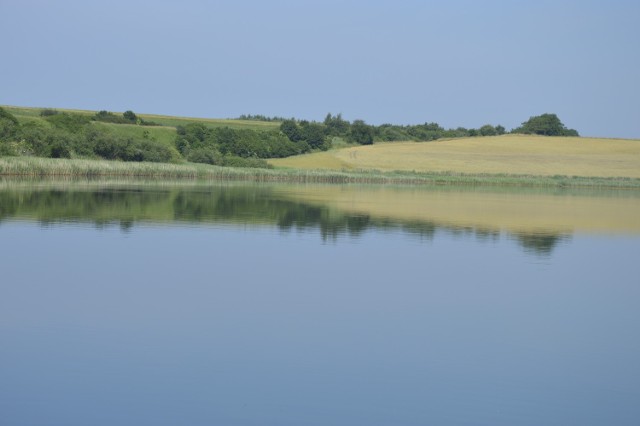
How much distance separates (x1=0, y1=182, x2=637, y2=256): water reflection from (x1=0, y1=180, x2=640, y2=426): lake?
1.48 m

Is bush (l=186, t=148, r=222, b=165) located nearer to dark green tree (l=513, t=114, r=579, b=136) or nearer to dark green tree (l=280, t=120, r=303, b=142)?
dark green tree (l=280, t=120, r=303, b=142)

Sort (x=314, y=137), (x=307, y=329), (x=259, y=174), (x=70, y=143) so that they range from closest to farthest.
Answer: (x=307, y=329)
(x=70, y=143)
(x=259, y=174)
(x=314, y=137)

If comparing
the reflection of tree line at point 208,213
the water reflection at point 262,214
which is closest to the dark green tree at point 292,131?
the water reflection at point 262,214

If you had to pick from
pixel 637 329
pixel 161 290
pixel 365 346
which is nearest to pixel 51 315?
pixel 161 290

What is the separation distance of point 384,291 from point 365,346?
12.1 ft

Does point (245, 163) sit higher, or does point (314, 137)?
point (314, 137)

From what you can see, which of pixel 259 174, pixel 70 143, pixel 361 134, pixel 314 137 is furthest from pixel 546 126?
pixel 70 143

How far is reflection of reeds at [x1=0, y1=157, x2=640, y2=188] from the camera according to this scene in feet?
162

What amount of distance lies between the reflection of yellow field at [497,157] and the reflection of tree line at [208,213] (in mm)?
36575

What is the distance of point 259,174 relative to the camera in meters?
59.4

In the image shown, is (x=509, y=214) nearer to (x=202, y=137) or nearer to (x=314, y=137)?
(x=202, y=137)

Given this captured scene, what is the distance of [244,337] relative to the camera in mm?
9945

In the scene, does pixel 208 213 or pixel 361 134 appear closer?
pixel 208 213

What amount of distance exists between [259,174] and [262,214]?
106ft
